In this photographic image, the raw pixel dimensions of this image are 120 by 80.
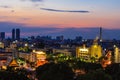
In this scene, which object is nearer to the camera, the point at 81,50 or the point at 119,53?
the point at 119,53

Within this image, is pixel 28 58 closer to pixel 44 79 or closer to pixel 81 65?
pixel 81 65

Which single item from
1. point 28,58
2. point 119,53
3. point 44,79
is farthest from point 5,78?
point 28,58

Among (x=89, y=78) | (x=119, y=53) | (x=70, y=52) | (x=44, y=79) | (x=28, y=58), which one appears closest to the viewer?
(x=89, y=78)

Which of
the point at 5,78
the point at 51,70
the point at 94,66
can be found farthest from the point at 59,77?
the point at 94,66

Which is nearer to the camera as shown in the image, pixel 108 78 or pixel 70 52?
pixel 108 78

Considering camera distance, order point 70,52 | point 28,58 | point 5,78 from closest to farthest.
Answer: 1. point 5,78
2. point 28,58
3. point 70,52

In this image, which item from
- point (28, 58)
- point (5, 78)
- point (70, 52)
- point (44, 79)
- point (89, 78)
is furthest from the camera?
point (70, 52)

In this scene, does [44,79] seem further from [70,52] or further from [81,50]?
[70,52]

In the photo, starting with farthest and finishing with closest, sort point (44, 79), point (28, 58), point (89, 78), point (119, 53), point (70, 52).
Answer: point (70, 52) < point (28, 58) < point (119, 53) < point (44, 79) < point (89, 78)
